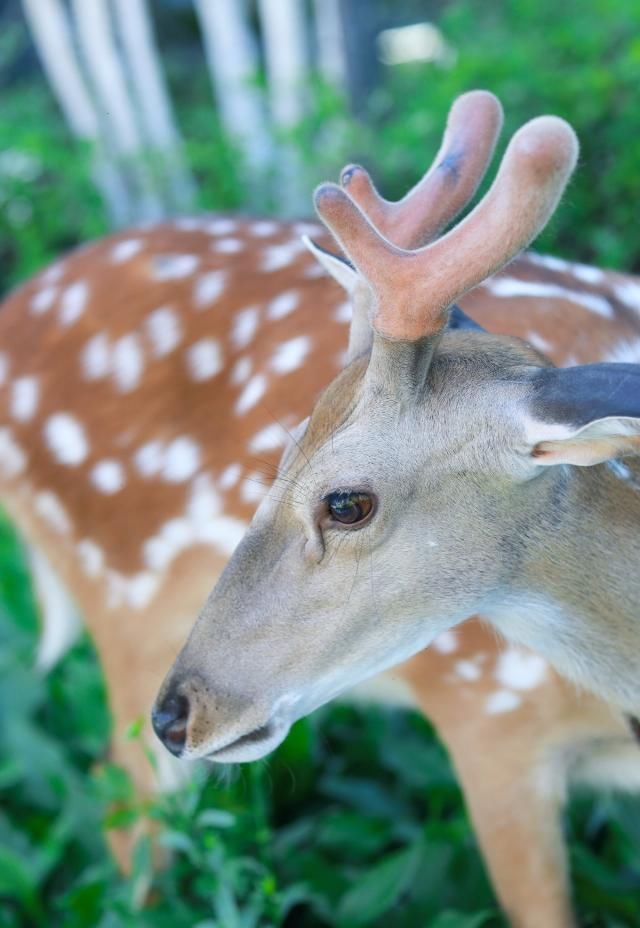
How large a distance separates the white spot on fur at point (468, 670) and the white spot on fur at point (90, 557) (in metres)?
1.02

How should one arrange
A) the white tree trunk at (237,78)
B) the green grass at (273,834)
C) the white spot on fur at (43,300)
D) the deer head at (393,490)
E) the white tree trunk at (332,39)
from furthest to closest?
1. the white tree trunk at (332,39)
2. the white tree trunk at (237,78)
3. the white spot on fur at (43,300)
4. the green grass at (273,834)
5. the deer head at (393,490)

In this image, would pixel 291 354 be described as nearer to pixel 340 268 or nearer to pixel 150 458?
pixel 150 458

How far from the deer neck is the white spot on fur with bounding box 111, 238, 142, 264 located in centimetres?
163

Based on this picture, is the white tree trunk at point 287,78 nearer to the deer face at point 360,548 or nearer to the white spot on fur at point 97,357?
the white spot on fur at point 97,357

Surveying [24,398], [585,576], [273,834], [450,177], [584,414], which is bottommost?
[273,834]

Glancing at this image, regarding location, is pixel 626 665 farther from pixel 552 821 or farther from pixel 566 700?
pixel 552 821

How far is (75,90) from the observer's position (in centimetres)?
689

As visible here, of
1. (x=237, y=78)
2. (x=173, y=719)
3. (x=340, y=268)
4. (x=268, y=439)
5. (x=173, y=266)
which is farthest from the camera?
(x=237, y=78)

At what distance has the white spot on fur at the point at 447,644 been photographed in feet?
7.57

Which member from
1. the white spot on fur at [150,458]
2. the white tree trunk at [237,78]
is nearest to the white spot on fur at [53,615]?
the white spot on fur at [150,458]

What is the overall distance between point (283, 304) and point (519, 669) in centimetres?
105

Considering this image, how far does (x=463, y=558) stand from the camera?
5.56 feet

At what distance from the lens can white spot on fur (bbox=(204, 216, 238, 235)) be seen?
308 centimetres

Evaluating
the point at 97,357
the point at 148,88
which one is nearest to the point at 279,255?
the point at 97,357
